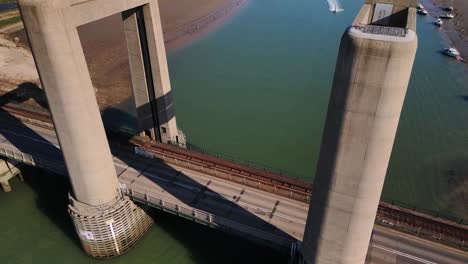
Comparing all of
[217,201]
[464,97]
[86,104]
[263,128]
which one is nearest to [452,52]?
[464,97]

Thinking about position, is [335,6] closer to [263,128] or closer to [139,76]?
[263,128]

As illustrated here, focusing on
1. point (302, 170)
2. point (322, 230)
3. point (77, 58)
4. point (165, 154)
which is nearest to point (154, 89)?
point (165, 154)

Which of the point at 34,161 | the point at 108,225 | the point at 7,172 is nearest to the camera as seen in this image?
the point at 108,225

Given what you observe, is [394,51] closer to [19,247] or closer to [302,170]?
[302,170]

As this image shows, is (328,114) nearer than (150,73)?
Yes

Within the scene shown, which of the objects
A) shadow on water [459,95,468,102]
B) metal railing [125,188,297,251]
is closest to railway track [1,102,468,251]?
metal railing [125,188,297,251]

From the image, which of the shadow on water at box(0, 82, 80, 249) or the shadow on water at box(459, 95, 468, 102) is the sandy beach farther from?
the shadow on water at box(459, 95, 468, 102)

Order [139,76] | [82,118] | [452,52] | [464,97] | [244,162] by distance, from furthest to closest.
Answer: [452,52]
[464,97]
[244,162]
[139,76]
[82,118]
